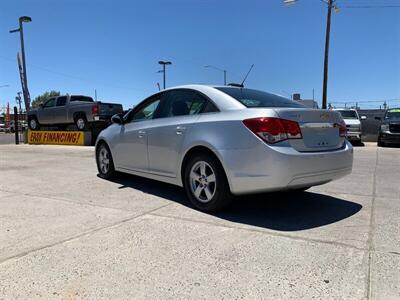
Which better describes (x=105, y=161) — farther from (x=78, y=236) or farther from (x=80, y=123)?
(x=80, y=123)

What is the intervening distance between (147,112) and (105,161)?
1689mm

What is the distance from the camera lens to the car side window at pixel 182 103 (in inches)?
209

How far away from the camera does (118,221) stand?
184 inches

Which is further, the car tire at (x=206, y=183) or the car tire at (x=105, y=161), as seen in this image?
the car tire at (x=105, y=161)

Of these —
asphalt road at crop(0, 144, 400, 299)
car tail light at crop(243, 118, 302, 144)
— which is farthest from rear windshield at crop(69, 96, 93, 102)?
car tail light at crop(243, 118, 302, 144)

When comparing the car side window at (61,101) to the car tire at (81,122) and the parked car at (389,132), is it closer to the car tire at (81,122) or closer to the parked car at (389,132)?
the car tire at (81,122)

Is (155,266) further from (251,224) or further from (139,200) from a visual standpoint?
(139,200)

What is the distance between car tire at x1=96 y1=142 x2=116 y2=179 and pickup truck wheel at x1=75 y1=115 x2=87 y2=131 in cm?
1034

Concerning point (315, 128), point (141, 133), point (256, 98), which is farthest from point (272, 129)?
point (141, 133)

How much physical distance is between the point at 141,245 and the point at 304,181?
1.90m

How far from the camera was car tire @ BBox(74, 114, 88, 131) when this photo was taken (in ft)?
57.8

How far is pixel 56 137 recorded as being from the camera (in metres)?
18.9

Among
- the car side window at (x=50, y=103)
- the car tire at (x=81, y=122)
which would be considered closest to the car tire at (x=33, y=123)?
the car side window at (x=50, y=103)

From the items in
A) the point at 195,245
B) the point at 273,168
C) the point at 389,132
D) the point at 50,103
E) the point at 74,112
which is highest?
the point at 50,103
